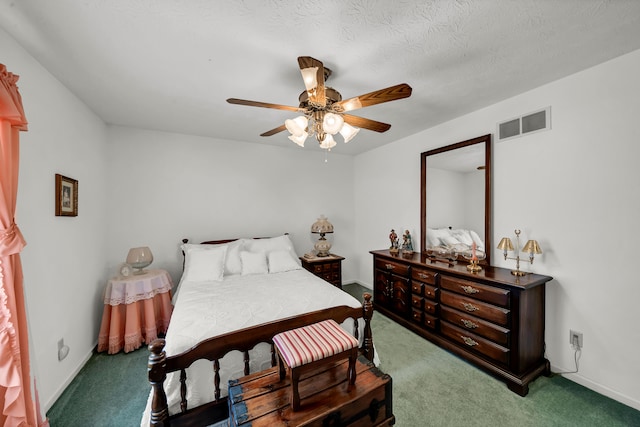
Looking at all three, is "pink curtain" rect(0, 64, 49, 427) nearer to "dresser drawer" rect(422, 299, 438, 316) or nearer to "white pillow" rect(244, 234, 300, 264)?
"white pillow" rect(244, 234, 300, 264)

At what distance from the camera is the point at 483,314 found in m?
2.15

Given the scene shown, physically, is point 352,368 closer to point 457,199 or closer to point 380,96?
point 380,96

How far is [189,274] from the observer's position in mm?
2766

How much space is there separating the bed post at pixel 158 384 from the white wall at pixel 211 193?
2286 mm

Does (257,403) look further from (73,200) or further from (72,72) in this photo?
(72,72)

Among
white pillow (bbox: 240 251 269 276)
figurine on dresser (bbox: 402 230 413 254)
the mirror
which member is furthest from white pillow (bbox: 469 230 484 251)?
white pillow (bbox: 240 251 269 276)

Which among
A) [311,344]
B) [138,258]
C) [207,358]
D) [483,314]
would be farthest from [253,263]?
[483,314]

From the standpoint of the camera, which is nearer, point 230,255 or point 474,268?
point 474,268

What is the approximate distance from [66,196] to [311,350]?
8.00 ft

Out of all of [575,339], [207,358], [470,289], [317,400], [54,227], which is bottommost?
[575,339]

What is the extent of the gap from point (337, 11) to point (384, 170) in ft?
9.55

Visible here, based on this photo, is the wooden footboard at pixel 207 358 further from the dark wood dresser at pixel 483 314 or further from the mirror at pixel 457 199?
the mirror at pixel 457 199

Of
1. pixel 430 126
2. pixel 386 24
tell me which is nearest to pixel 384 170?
pixel 430 126

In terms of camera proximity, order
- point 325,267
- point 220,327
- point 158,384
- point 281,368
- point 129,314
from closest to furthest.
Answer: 1. point 158,384
2. point 281,368
3. point 220,327
4. point 129,314
5. point 325,267
